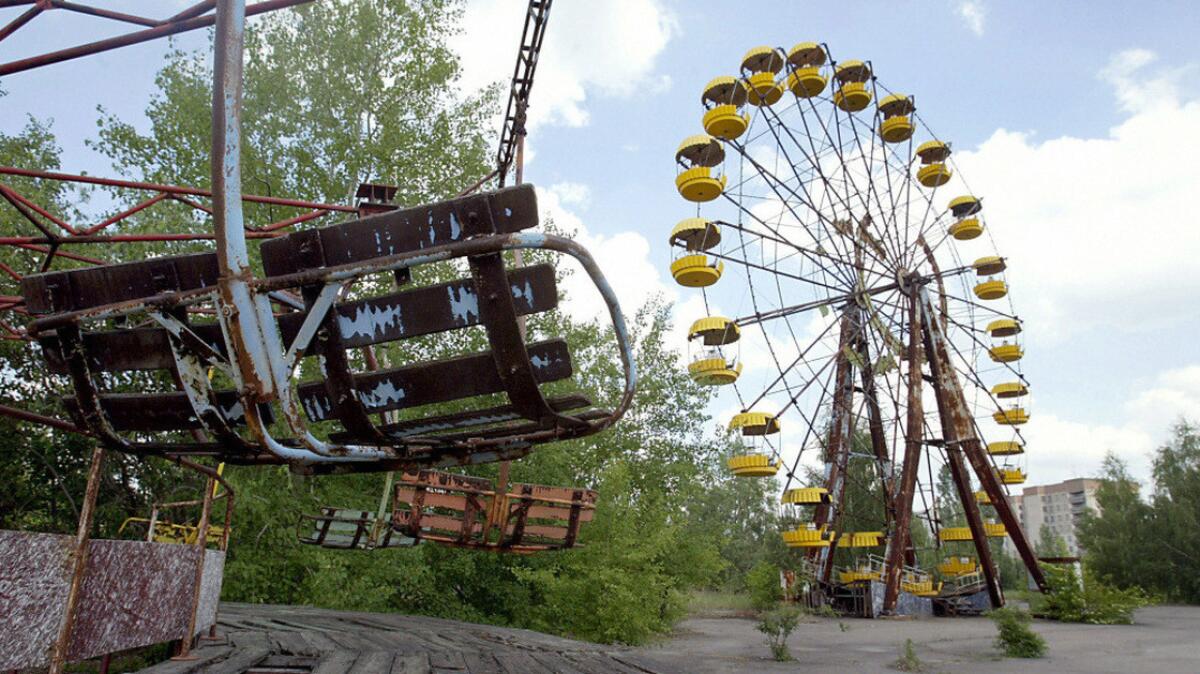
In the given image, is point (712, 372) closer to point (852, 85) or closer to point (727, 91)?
point (727, 91)

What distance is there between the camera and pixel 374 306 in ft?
9.43

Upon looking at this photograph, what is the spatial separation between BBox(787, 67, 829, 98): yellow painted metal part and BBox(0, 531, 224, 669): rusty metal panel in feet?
79.5

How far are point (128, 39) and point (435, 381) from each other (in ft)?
7.62

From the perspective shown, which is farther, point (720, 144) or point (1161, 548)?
point (1161, 548)

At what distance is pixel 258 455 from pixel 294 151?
49.7ft

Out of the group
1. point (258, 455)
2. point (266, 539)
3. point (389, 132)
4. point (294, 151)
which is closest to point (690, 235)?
point (389, 132)

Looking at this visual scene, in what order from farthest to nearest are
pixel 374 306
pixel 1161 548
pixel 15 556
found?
pixel 1161 548, pixel 15 556, pixel 374 306

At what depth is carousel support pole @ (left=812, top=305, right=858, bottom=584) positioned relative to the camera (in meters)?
25.2

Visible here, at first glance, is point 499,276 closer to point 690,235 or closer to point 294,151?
point 294,151

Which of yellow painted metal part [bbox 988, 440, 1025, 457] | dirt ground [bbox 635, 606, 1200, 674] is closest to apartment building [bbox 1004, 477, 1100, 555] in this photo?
yellow painted metal part [bbox 988, 440, 1025, 457]

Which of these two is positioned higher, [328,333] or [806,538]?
[328,333]

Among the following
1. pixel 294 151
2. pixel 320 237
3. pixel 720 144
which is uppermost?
pixel 720 144

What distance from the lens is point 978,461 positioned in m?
22.8

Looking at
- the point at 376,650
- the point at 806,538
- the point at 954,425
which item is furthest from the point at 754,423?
the point at 376,650
